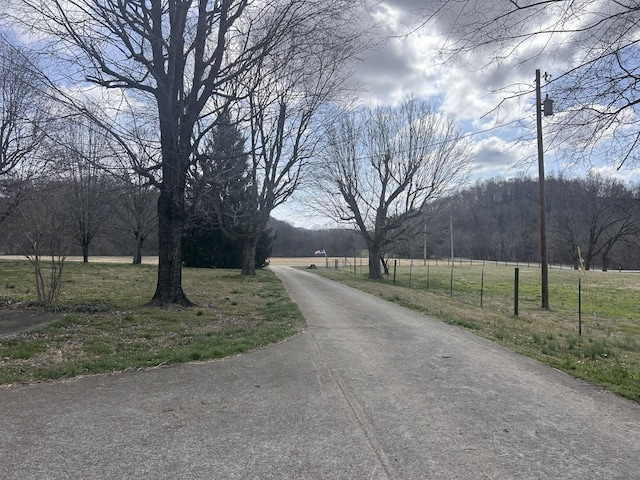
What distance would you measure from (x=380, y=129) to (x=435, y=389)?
77.7ft

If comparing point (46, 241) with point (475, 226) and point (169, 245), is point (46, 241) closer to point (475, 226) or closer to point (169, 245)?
point (169, 245)

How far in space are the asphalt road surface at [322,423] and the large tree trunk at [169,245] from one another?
5.10 m

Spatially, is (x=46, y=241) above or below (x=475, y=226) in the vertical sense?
below

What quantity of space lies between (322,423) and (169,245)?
785 centimetres

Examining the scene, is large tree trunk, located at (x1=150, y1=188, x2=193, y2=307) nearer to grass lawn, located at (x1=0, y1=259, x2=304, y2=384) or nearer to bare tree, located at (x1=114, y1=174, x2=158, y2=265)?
grass lawn, located at (x1=0, y1=259, x2=304, y2=384)

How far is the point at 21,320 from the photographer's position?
8.52 meters

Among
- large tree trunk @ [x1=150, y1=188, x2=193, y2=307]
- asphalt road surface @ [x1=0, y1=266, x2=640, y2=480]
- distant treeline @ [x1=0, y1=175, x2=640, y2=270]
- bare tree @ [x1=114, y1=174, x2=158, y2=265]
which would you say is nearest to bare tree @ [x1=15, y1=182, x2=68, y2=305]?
distant treeline @ [x1=0, y1=175, x2=640, y2=270]

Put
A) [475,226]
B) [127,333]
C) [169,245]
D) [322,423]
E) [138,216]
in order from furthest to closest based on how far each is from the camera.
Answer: [475,226], [138,216], [169,245], [127,333], [322,423]

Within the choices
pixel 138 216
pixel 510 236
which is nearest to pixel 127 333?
pixel 138 216

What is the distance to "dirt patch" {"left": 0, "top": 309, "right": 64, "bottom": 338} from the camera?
24.8ft

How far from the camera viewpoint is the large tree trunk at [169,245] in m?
10.7

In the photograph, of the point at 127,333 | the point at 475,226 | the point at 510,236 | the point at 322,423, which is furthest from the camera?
the point at 475,226

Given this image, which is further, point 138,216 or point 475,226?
point 475,226

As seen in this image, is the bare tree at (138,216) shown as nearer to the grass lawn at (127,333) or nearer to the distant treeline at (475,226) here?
the distant treeline at (475,226)
